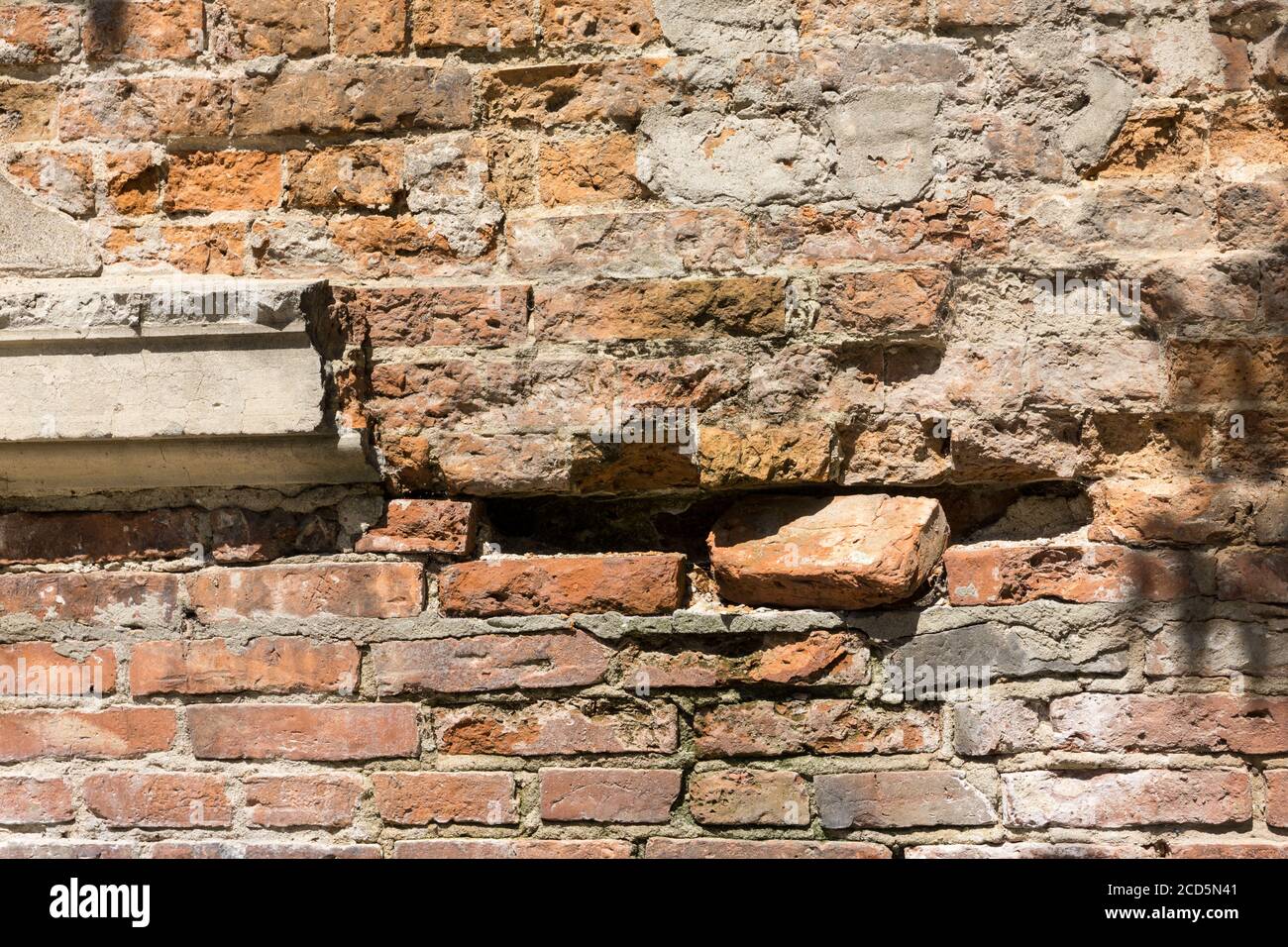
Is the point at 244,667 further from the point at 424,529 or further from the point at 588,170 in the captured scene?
the point at 588,170

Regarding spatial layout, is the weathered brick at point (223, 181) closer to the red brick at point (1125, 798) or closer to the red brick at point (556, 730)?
the red brick at point (556, 730)

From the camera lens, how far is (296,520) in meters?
1.74

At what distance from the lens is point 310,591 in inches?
67.6

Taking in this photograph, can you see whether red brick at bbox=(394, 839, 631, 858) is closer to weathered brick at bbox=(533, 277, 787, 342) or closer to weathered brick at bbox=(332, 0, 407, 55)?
weathered brick at bbox=(533, 277, 787, 342)

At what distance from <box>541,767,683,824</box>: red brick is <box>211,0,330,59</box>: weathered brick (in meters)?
1.30

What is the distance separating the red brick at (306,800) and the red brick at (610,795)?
0.33m

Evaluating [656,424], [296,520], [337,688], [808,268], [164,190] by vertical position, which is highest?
[164,190]

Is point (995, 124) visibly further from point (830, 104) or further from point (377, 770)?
point (377, 770)

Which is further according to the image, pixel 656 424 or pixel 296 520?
pixel 296 520

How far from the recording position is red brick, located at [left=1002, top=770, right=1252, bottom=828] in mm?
1599

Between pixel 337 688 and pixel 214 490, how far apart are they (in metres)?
0.41

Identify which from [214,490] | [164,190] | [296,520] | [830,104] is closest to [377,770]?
[296,520]

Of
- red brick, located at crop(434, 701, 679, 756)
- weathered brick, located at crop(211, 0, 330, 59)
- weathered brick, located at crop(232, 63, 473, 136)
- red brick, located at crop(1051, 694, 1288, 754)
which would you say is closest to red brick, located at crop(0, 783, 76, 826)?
red brick, located at crop(434, 701, 679, 756)

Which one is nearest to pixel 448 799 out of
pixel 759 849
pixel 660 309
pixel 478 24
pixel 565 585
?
pixel 565 585
